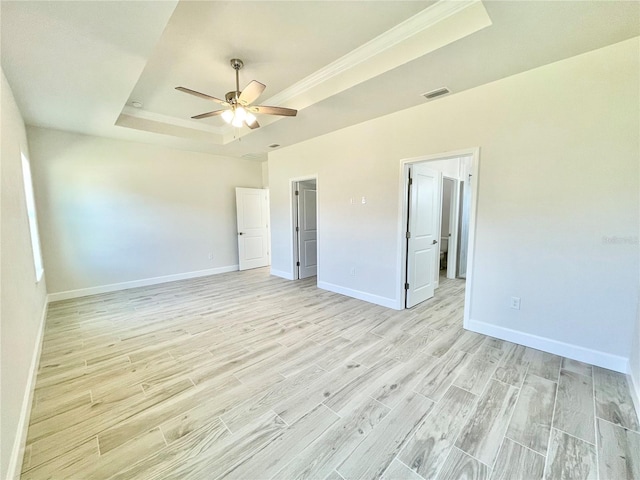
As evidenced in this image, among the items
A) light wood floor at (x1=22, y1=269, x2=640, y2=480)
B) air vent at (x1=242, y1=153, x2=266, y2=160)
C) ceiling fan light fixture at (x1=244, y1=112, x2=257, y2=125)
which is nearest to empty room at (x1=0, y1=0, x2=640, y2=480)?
light wood floor at (x1=22, y1=269, x2=640, y2=480)

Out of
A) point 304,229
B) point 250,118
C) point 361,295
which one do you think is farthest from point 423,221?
point 250,118

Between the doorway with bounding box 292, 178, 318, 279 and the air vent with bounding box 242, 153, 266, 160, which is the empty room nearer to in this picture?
the doorway with bounding box 292, 178, 318, 279

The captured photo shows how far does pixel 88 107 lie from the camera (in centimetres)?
A: 324

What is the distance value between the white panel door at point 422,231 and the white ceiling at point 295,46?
114 cm

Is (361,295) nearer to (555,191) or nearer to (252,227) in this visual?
(555,191)

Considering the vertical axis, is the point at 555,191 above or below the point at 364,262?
above

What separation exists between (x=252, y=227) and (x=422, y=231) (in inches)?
166

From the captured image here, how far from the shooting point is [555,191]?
2.39 m

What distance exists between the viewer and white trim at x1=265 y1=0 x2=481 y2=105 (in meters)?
1.98

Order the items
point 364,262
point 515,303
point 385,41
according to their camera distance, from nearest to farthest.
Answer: point 385,41, point 515,303, point 364,262

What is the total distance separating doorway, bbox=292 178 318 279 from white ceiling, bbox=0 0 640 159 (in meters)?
2.01

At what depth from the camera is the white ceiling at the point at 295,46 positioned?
5.93 ft

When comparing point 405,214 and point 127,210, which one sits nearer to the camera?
point 405,214

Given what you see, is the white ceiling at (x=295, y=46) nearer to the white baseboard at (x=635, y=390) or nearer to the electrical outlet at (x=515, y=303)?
the electrical outlet at (x=515, y=303)
